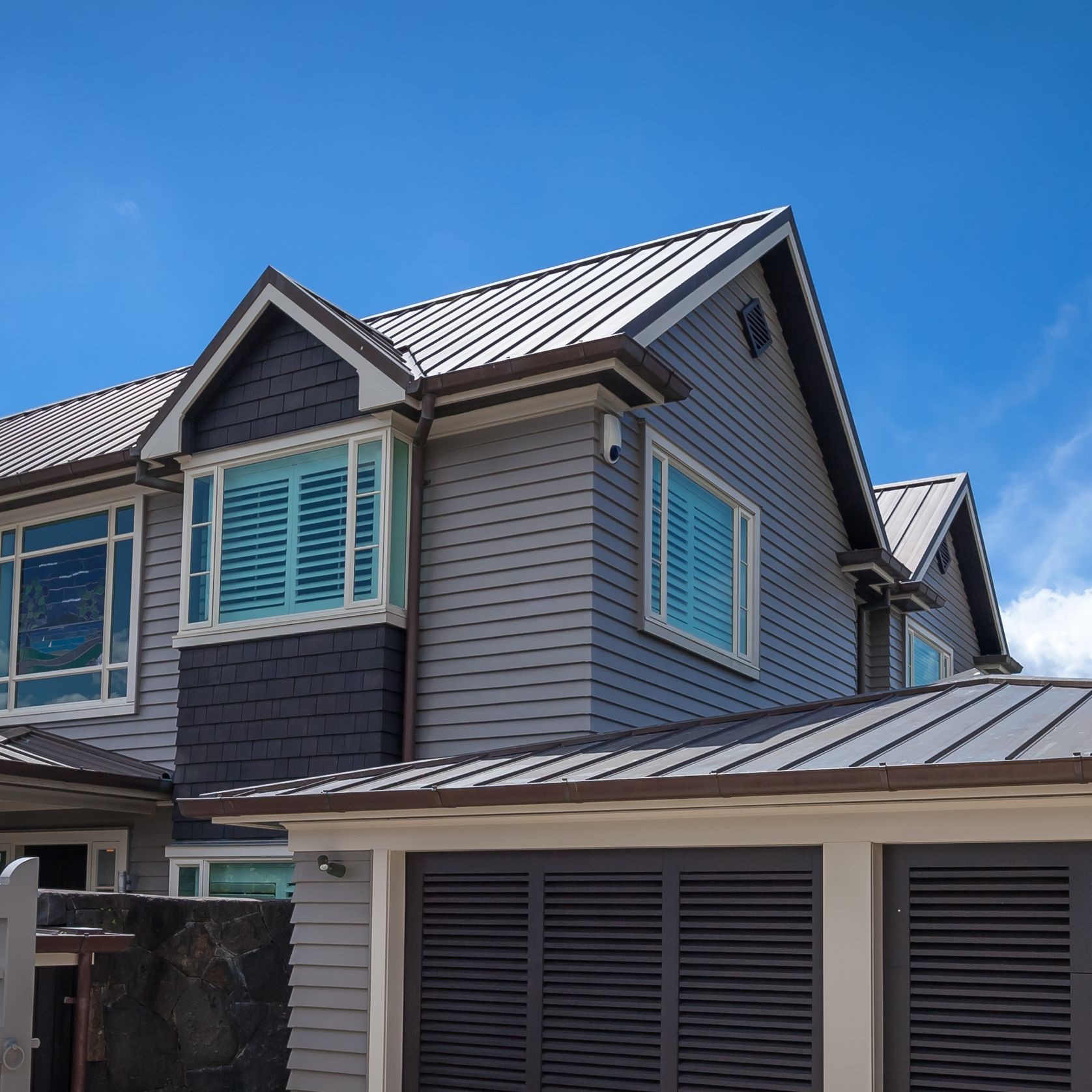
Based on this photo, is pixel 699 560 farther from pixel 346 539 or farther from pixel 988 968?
pixel 988 968

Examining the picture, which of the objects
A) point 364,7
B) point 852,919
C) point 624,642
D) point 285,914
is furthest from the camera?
point 364,7

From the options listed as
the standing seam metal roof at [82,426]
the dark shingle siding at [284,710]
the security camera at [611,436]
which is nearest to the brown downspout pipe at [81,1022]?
the dark shingle siding at [284,710]

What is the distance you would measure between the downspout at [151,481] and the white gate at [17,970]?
7.19 meters

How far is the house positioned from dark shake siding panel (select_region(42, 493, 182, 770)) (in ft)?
0.11

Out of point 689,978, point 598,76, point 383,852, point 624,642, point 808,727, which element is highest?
point 598,76

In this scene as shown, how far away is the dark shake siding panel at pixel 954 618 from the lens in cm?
1842

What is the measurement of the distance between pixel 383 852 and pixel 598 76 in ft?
48.2

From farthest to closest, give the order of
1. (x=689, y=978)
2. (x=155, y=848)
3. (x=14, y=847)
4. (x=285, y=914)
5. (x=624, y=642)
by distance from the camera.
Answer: (x=14, y=847)
(x=155, y=848)
(x=624, y=642)
(x=285, y=914)
(x=689, y=978)

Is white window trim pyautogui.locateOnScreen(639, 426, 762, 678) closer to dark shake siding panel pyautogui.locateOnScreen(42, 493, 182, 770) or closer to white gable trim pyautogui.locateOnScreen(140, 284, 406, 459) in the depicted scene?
white gable trim pyautogui.locateOnScreen(140, 284, 406, 459)

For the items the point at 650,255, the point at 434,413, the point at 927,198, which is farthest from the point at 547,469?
the point at 927,198

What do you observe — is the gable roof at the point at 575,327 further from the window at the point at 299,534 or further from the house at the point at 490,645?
the window at the point at 299,534

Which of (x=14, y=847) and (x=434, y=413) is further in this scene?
(x=14, y=847)

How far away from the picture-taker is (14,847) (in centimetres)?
1455

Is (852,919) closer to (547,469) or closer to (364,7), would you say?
(547,469)
